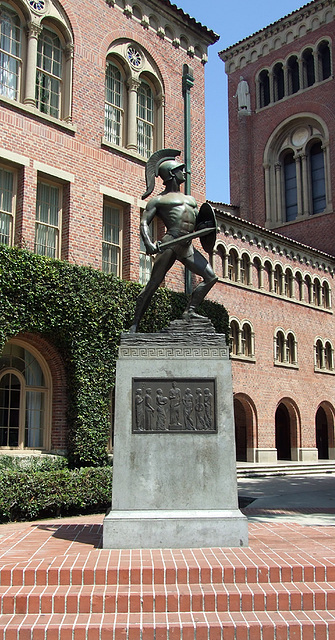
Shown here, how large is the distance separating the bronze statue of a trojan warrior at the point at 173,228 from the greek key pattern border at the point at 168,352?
0.51 m

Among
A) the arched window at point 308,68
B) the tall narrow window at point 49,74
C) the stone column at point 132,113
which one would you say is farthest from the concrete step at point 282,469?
the arched window at point 308,68

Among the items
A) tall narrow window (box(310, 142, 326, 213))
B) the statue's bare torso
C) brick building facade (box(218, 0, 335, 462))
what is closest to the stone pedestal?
the statue's bare torso

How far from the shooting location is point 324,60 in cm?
3666

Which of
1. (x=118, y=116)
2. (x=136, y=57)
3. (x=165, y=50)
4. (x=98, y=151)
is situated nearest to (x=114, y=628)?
(x=98, y=151)

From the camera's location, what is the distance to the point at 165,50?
2169cm

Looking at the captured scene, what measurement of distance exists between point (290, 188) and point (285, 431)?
16168 mm

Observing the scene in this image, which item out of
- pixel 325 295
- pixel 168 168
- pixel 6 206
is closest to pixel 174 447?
pixel 168 168

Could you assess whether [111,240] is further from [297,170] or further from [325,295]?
[297,170]

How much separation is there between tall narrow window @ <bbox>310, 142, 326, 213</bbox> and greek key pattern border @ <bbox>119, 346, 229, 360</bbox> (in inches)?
1206

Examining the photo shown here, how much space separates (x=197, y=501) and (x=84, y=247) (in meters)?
11.7

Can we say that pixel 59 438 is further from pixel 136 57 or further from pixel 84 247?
pixel 136 57

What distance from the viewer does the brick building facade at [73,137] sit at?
16281mm

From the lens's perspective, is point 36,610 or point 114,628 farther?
point 36,610

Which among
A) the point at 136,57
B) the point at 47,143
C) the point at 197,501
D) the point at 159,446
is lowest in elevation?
the point at 197,501
